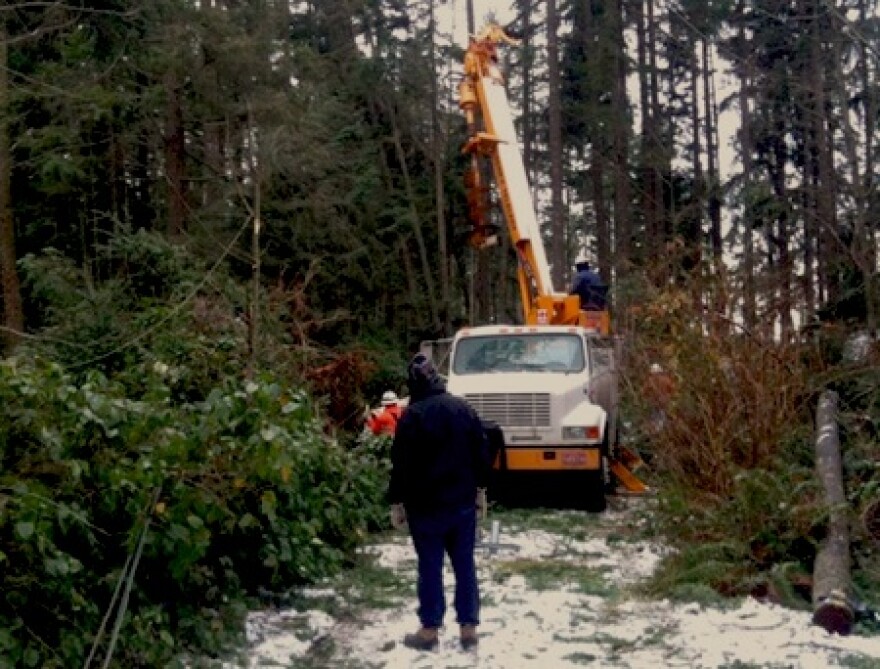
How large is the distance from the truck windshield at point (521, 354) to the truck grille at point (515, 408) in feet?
2.70

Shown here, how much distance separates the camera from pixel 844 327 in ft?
38.9

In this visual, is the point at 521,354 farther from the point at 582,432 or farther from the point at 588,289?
the point at 588,289

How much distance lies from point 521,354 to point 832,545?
668cm

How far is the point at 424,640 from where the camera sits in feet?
22.3

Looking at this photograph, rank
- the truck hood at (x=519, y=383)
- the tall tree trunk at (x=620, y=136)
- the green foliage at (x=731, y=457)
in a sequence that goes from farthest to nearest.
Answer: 1. the tall tree trunk at (x=620, y=136)
2. the truck hood at (x=519, y=383)
3. the green foliage at (x=731, y=457)

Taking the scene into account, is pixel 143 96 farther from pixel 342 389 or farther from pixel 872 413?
pixel 872 413

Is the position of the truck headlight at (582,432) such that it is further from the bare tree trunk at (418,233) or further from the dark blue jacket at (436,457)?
the bare tree trunk at (418,233)

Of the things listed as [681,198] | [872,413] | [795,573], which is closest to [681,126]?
[681,198]

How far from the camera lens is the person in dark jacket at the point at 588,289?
16.5 metres

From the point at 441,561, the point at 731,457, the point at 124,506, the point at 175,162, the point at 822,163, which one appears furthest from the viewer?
the point at 822,163

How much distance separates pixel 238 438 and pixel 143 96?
47.1 feet

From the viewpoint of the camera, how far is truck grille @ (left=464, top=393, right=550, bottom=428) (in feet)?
43.0

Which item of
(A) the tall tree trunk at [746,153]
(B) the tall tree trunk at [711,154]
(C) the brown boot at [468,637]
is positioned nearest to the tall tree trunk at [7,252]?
(A) the tall tree trunk at [746,153]

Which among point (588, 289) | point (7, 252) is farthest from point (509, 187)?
point (7, 252)
